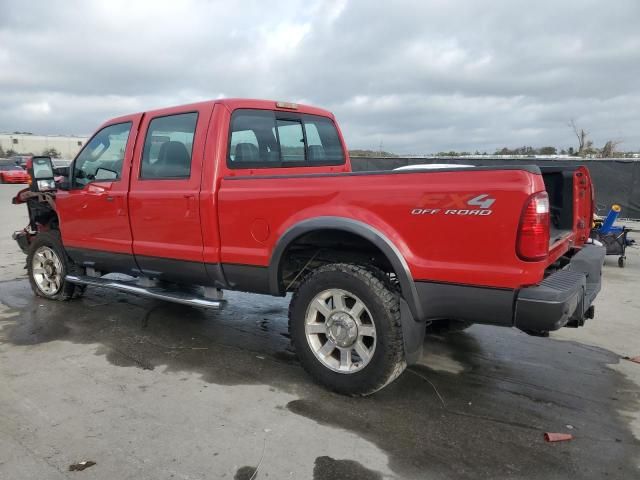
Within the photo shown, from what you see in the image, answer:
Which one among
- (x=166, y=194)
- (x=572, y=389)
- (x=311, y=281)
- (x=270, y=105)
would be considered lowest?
(x=572, y=389)

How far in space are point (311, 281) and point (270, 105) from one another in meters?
1.92

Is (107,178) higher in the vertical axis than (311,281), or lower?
higher

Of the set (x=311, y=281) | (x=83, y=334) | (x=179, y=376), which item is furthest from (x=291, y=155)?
(x=83, y=334)

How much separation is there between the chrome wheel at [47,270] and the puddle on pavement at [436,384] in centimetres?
28

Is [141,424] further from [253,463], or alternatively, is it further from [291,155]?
[291,155]

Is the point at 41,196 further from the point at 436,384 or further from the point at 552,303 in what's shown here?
the point at 552,303

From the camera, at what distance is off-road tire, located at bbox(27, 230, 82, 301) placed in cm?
577

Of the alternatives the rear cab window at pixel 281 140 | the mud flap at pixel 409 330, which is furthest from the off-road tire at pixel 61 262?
the mud flap at pixel 409 330

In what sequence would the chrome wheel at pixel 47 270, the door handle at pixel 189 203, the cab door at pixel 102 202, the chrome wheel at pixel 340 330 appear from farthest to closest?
the chrome wheel at pixel 47 270
the cab door at pixel 102 202
the door handle at pixel 189 203
the chrome wheel at pixel 340 330

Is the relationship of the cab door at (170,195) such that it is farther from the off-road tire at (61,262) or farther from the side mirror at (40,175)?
the side mirror at (40,175)

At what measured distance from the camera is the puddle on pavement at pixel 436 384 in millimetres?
2799

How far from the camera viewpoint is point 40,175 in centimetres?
586

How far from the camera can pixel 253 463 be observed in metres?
2.73

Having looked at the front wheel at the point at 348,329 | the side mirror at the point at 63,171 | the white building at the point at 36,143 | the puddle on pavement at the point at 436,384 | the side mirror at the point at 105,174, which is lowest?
the puddle on pavement at the point at 436,384
